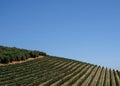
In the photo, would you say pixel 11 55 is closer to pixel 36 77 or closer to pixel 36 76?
pixel 36 76

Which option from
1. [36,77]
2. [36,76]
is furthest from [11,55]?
[36,77]

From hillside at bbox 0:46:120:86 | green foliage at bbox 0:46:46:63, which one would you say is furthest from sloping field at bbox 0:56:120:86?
green foliage at bbox 0:46:46:63

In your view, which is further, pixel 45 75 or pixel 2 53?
pixel 2 53

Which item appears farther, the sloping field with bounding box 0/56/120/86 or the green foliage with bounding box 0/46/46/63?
the green foliage with bounding box 0/46/46/63

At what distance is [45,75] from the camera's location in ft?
149

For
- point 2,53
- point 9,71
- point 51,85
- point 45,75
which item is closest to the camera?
point 51,85

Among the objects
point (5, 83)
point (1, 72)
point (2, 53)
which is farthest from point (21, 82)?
point (2, 53)

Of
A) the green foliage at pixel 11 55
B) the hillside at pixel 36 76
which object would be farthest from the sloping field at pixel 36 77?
the green foliage at pixel 11 55

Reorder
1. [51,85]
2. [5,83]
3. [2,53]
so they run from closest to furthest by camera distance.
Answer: [5,83], [51,85], [2,53]

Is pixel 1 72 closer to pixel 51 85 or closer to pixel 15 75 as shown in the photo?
pixel 15 75

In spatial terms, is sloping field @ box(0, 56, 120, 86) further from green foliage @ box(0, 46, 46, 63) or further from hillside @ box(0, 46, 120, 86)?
green foliage @ box(0, 46, 46, 63)

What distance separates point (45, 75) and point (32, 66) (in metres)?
6.02

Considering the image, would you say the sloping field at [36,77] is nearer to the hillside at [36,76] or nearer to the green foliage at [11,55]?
the hillside at [36,76]

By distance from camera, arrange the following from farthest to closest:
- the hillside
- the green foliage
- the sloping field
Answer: the green foliage
the hillside
the sloping field
